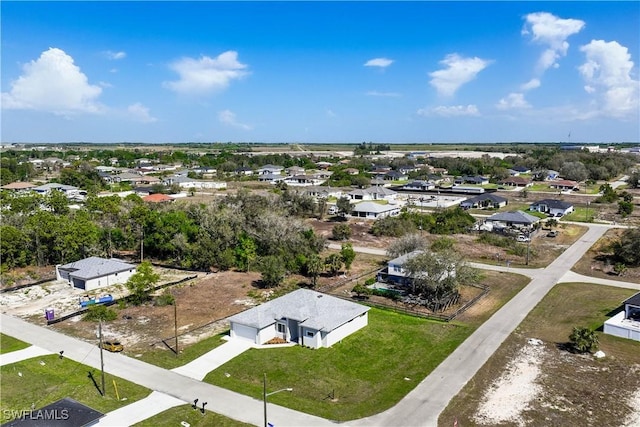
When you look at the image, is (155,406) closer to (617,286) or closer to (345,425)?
(345,425)

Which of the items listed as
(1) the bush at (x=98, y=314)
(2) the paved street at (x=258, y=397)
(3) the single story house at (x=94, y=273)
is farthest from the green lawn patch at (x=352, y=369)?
(3) the single story house at (x=94, y=273)

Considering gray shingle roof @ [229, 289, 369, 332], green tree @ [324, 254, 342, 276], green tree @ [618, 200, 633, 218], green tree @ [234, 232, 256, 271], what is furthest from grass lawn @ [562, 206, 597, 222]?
gray shingle roof @ [229, 289, 369, 332]

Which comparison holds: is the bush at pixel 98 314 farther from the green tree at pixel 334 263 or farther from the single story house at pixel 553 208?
the single story house at pixel 553 208

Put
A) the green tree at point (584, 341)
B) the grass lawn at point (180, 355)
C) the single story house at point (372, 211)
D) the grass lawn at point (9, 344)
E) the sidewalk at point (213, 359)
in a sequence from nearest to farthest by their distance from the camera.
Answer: the sidewalk at point (213, 359) < the grass lawn at point (180, 355) < the green tree at point (584, 341) < the grass lawn at point (9, 344) < the single story house at point (372, 211)

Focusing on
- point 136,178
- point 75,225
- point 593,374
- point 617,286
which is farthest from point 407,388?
point 136,178

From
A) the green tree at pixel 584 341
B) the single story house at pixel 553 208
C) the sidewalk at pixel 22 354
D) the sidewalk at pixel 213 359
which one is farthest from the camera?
the single story house at pixel 553 208

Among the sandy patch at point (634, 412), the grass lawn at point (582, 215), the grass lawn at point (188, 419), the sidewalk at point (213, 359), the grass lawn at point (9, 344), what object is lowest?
the sandy patch at point (634, 412)
